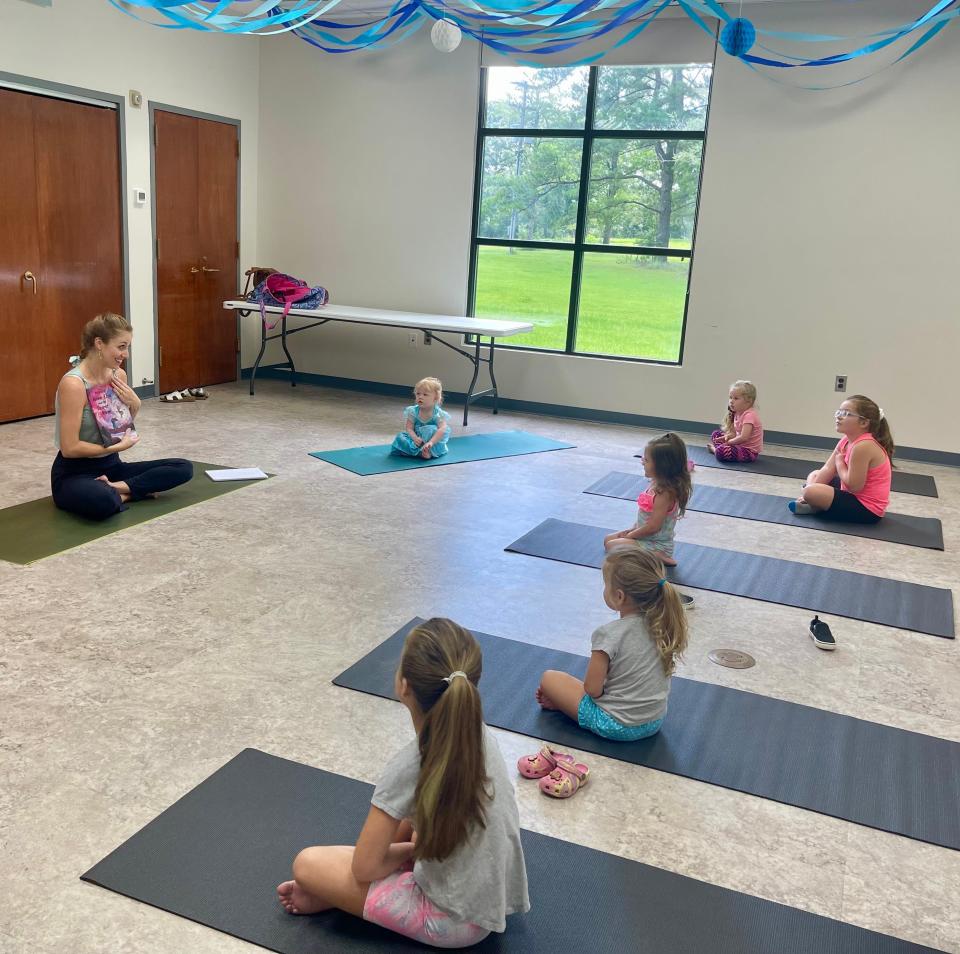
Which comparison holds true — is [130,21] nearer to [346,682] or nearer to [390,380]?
[390,380]

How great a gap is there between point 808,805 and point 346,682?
4.64 feet

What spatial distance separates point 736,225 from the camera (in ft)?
23.1

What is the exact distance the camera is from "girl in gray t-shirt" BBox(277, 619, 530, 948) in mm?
1650

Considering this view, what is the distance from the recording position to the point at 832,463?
5.30 m

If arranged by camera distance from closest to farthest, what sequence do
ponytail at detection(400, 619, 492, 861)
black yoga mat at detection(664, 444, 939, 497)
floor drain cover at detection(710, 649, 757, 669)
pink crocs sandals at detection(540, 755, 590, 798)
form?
ponytail at detection(400, 619, 492, 861), pink crocs sandals at detection(540, 755, 590, 798), floor drain cover at detection(710, 649, 757, 669), black yoga mat at detection(664, 444, 939, 497)

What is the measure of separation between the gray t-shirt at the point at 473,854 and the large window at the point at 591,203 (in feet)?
20.3

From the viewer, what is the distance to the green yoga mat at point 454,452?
580 centimetres

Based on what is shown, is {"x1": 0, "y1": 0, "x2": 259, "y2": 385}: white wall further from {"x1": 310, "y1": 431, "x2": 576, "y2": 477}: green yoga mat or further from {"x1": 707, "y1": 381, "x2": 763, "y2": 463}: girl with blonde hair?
{"x1": 707, "y1": 381, "x2": 763, "y2": 463}: girl with blonde hair

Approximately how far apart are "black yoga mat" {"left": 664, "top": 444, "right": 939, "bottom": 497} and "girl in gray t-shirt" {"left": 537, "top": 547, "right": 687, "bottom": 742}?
3.84 meters

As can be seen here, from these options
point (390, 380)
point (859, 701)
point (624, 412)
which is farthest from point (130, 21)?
point (859, 701)

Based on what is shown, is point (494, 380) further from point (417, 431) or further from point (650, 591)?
point (650, 591)

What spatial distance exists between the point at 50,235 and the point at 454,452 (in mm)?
3212

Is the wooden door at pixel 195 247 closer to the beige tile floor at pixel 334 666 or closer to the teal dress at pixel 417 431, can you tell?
the beige tile floor at pixel 334 666

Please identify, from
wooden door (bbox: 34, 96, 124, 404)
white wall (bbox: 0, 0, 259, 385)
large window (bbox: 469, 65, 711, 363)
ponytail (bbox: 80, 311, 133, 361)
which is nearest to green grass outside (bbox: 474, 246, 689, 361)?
large window (bbox: 469, 65, 711, 363)
